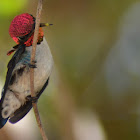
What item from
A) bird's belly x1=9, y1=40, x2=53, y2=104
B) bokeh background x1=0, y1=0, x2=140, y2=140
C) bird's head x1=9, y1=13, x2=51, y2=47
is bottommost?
bokeh background x1=0, y1=0, x2=140, y2=140

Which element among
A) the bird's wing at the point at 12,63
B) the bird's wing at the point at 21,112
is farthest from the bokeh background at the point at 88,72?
the bird's wing at the point at 12,63

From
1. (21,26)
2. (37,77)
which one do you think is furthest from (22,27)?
(37,77)

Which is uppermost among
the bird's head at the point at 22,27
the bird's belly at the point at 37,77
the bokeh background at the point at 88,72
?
the bird's head at the point at 22,27

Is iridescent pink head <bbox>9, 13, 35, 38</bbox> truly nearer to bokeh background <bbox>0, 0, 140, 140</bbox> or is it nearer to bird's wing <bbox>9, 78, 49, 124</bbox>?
bird's wing <bbox>9, 78, 49, 124</bbox>

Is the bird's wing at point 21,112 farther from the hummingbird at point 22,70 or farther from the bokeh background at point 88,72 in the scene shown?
the bokeh background at point 88,72

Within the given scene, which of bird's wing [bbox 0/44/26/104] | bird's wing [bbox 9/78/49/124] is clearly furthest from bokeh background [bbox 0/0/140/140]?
bird's wing [bbox 0/44/26/104]
